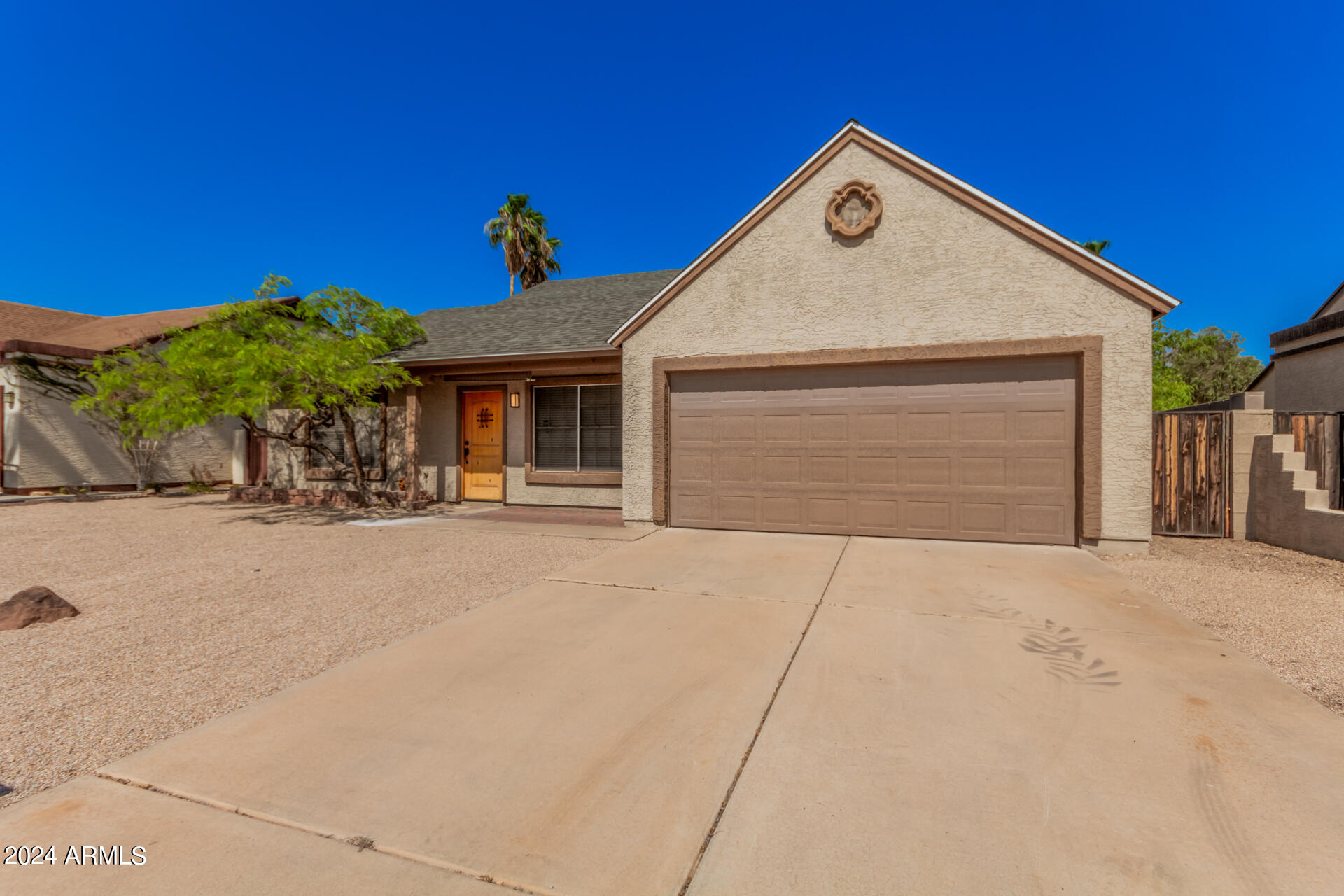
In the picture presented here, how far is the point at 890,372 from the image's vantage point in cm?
813

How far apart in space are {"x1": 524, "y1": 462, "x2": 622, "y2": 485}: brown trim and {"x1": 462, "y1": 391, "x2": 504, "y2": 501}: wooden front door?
827 millimetres

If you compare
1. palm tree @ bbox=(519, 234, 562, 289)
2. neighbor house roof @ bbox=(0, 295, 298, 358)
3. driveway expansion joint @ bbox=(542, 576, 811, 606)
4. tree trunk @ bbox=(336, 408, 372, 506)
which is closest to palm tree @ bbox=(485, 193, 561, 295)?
palm tree @ bbox=(519, 234, 562, 289)

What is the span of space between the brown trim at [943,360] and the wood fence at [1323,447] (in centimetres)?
313

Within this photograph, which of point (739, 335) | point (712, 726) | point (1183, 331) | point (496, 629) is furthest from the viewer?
point (1183, 331)

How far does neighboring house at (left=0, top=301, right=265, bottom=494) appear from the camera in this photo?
43.9 ft

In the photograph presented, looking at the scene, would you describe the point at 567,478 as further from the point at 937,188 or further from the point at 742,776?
the point at 742,776

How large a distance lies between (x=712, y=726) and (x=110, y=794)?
8.69 feet

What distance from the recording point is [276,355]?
955 cm

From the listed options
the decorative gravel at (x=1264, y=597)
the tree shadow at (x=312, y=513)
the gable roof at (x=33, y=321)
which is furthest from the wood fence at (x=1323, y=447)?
the gable roof at (x=33, y=321)

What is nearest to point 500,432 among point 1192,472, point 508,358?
point 508,358

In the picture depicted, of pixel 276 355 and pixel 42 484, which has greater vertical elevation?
pixel 276 355

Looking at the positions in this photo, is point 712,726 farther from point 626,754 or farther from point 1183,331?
point 1183,331

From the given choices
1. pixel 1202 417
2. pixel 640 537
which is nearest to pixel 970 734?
pixel 640 537

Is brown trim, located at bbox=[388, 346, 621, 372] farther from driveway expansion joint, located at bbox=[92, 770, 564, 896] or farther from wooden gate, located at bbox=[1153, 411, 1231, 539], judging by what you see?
wooden gate, located at bbox=[1153, 411, 1231, 539]
